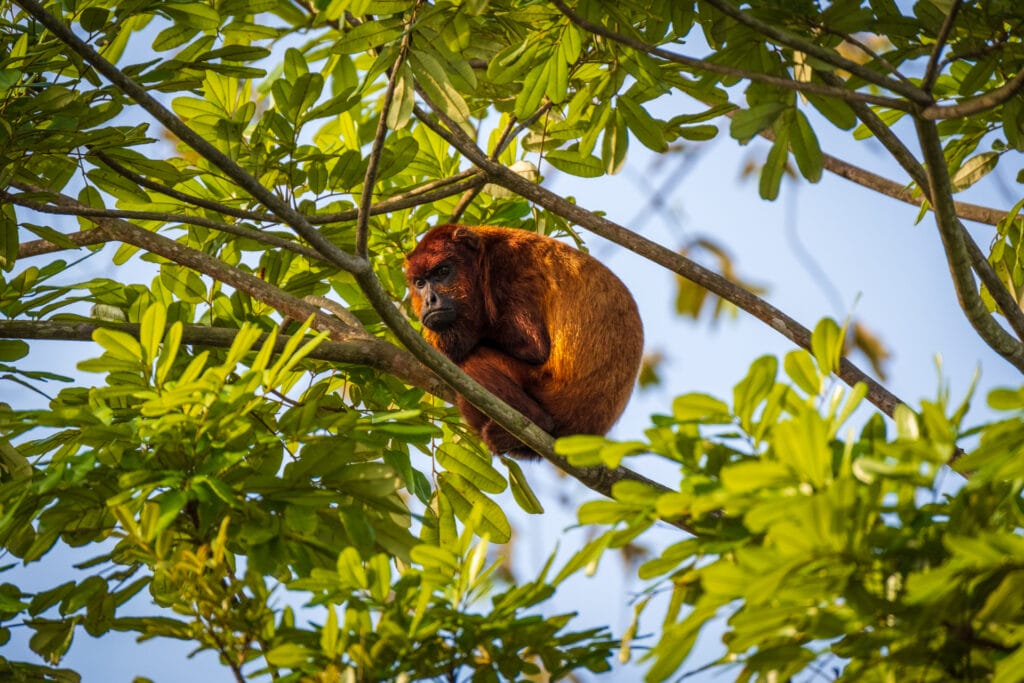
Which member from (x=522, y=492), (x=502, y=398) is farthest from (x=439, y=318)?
(x=522, y=492)

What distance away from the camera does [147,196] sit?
459 cm

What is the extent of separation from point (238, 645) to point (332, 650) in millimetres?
331

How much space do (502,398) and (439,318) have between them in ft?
2.53

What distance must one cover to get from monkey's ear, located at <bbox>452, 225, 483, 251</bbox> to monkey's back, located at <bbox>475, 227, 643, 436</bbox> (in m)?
0.43

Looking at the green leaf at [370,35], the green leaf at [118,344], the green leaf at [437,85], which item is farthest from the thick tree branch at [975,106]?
the green leaf at [118,344]

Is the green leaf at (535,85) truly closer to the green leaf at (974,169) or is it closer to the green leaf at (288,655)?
the green leaf at (974,169)

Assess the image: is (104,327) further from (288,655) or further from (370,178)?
(288,655)

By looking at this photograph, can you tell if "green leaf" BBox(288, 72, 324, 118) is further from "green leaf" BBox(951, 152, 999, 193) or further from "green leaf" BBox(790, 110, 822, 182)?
"green leaf" BBox(951, 152, 999, 193)

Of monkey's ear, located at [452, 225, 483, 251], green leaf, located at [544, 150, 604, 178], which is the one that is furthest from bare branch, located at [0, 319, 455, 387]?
green leaf, located at [544, 150, 604, 178]

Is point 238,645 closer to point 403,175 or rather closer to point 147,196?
point 147,196

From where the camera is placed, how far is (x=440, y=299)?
5422mm

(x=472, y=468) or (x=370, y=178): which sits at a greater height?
(x=370, y=178)

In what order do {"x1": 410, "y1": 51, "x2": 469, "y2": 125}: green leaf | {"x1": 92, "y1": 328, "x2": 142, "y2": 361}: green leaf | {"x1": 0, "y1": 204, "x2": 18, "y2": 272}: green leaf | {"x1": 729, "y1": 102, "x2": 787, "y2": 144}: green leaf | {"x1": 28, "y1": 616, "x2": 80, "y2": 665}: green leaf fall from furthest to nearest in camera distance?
1. {"x1": 0, "y1": 204, "x2": 18, "y2": 272}: green leaf
2. {"x1": 410, "y1": 51, "x2": 469, "y2": 125}: green leaf
3. {"x1": 729, "y1": 102, "x2": 787, "y2": 144}: green leaf
4. {"x1": 28, "y1": 616, "x2": 80, "y2": 665}: green leaf
5. {"x1": 92, "y1": 328, "x2": 142, "y2": 361}: green leaf

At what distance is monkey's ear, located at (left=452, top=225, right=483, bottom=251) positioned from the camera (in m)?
5.52
